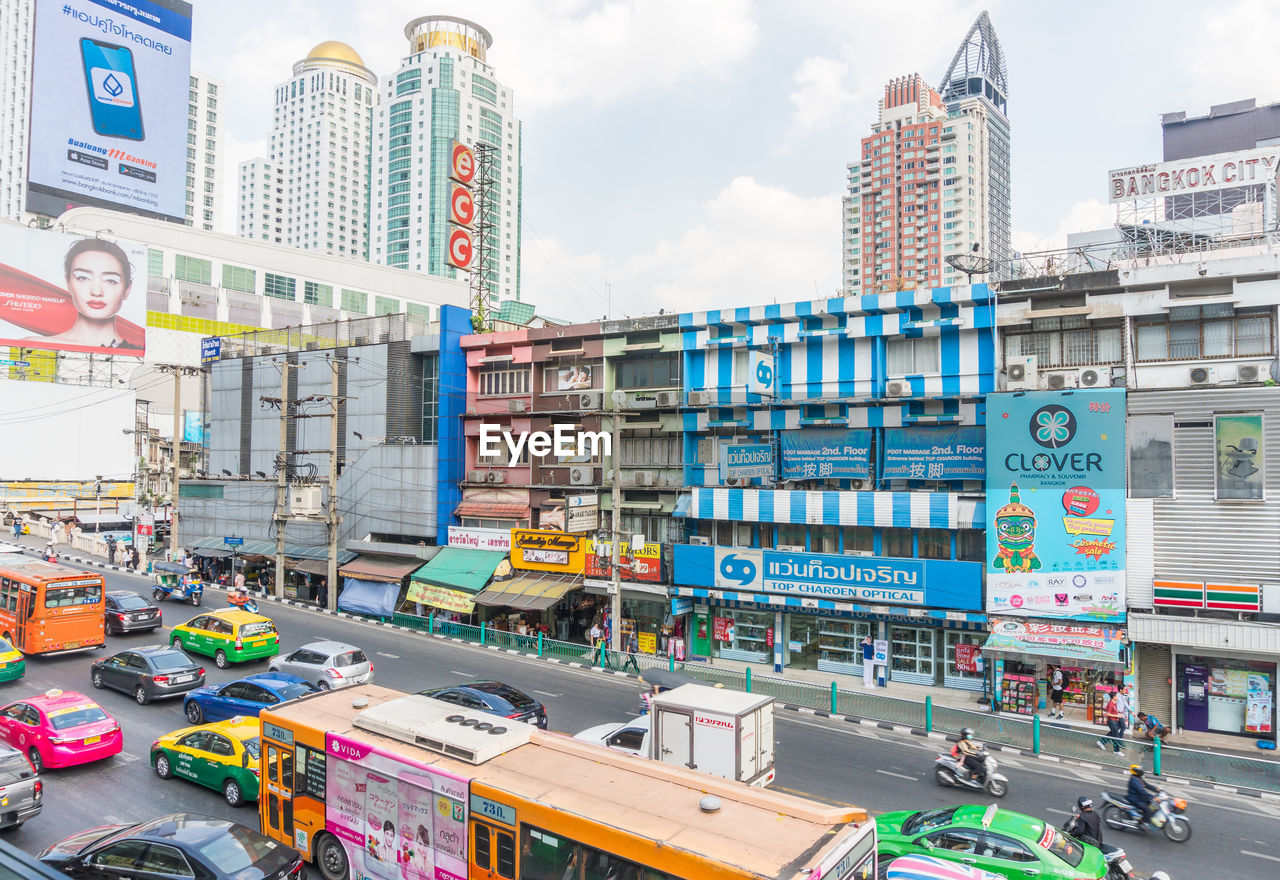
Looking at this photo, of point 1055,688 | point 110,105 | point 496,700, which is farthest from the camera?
point 110,105

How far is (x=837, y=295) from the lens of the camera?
1332 inches

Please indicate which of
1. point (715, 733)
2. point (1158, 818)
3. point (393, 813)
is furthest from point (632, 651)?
point (393, 813)

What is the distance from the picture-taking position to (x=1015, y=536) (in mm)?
27703

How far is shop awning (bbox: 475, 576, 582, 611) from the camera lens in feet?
114

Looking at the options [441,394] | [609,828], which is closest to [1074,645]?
[609,828]

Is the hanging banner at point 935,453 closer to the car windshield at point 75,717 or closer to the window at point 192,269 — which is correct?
the car windshield at point 75,717

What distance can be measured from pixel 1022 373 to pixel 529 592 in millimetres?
21702

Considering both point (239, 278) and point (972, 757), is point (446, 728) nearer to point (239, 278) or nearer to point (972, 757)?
point (972, 757)

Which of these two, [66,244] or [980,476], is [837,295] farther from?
[66,244]

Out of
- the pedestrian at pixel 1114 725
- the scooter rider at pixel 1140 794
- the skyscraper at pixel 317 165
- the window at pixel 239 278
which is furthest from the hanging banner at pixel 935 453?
the skyscraper at pixel 317 165

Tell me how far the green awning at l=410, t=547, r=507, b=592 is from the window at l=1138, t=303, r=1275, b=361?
91.5 feet

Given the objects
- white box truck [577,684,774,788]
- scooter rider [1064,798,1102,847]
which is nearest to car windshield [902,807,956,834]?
scooter rider [1064,798,1102,847]

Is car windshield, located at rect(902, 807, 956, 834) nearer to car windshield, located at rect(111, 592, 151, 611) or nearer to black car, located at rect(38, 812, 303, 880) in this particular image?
black car, located at rect(38, 812, 303, 880)

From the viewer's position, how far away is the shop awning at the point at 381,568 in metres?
40.8
